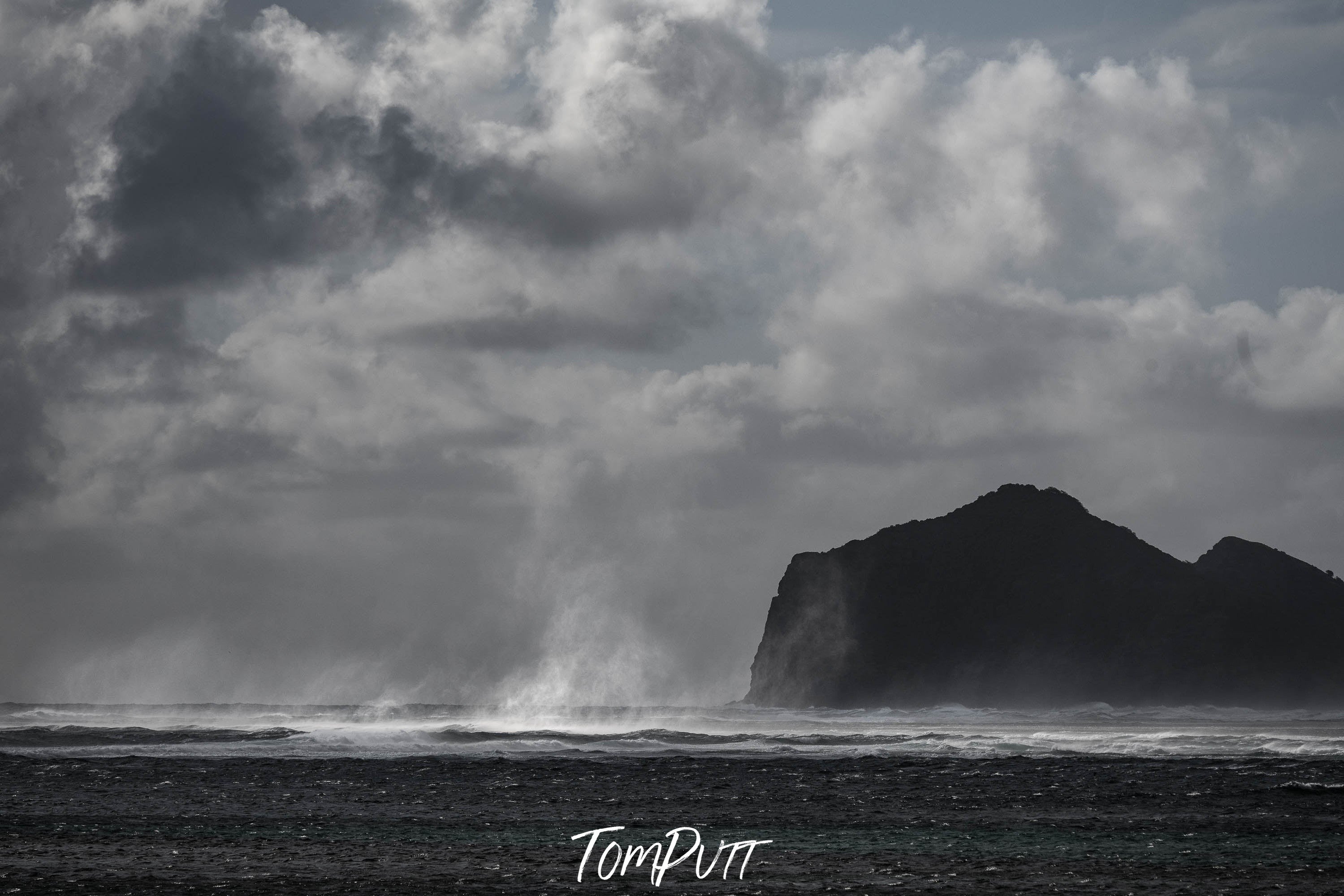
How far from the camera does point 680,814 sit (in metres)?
25.3

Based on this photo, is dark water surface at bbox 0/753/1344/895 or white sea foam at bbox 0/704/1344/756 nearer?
dark water surface at bbox 0/753/1344/895

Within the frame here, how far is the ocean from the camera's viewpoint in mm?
17250

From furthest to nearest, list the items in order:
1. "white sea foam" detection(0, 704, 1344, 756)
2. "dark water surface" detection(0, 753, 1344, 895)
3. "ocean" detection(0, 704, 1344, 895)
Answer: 1. "white sea foam" detection(0, 704, 1344, 756)
2. "ocean" detection(0, 704, 1344, 895)
3. "dark water surface" detection(0, 753, 1344, 895)

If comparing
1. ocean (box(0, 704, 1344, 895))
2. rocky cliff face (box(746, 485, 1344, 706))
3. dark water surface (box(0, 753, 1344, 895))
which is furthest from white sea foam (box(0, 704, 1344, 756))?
rocky cliff face (box(746, 485, 1344, 706))

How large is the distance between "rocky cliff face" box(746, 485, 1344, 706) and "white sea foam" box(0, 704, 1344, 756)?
60.8ft

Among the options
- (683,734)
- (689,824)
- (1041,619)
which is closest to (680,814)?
(689,824)

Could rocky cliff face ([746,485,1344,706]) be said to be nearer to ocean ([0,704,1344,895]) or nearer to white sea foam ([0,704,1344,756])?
white sea foam ([0,704,1344,756])

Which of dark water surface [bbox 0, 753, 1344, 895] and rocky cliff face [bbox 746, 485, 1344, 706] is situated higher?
rocky cliff face [bbox 746, 485, 1344, 706]

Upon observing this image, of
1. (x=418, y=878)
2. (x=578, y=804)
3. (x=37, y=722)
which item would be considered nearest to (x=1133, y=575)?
(x=37, y=722)

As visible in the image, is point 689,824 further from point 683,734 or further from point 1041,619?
point 1041,619

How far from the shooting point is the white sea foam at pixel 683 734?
4425cm

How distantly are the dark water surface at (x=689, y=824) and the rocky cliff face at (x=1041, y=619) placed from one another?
77.9 m

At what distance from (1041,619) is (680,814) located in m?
101

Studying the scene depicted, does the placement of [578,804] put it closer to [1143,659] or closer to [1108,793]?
[1108,793]
